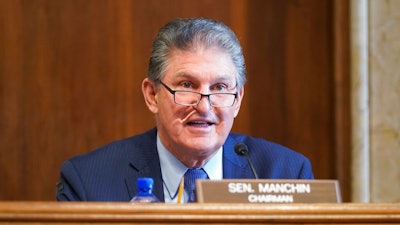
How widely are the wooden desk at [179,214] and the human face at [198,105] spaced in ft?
2.64

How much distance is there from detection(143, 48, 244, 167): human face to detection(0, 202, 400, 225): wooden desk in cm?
80

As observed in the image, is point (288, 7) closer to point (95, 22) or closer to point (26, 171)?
point (95, 22)

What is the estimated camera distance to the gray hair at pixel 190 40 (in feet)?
8.05

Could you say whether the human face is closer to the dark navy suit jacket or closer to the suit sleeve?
the dark navy suit jacket

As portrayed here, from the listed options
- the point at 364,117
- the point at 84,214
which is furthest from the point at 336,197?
the point at 364,117

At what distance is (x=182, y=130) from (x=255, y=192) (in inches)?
26.5

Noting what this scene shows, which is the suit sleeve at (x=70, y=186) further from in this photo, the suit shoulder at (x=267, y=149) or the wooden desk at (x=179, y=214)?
the wooden desk at (x=179, y=214)

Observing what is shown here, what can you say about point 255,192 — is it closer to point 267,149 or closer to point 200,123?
point 200,123

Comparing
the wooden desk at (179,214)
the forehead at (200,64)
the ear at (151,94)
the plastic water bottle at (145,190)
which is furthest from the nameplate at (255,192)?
the ear at (151,94)

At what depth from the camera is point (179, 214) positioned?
1.56 metres

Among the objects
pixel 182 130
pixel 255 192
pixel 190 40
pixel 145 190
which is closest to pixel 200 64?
pixel 190 40

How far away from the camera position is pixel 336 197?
184 centimetres

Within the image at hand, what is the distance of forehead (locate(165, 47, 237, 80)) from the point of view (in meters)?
2.40

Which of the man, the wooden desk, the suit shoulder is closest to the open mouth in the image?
the man
